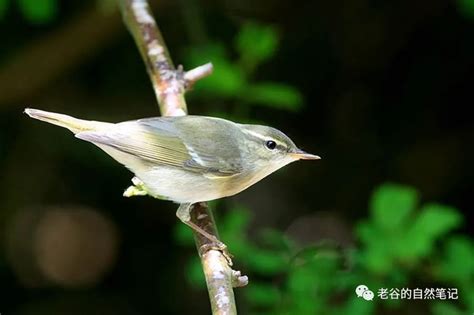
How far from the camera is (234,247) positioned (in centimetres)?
408

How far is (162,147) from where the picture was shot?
3127 millimetres

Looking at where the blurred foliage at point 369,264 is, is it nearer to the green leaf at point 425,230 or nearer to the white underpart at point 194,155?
the green leaf at point 425,230

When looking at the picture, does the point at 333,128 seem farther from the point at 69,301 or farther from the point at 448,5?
the point at 69,301

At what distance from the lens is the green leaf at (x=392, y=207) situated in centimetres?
390

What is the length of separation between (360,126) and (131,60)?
1.68 meters

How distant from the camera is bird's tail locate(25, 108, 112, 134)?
2.90 m

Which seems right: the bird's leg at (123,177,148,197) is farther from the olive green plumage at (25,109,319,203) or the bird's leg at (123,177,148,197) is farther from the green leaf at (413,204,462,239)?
the green leaf at (413,204,462,239)

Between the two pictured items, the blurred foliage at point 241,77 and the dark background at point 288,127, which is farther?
the dark background at point 288,127

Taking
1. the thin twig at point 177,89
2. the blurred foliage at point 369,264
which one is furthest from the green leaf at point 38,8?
the blurred foliage at point 369,264

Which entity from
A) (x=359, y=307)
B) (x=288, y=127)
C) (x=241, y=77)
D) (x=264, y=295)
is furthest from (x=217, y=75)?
(x=288, y=127)

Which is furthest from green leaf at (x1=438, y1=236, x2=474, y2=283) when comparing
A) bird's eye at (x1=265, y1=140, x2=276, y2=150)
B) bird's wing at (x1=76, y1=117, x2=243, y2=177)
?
bird's wing at (x1=76, y1=117, x2=243, y2=177)

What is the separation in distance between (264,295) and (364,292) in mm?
485

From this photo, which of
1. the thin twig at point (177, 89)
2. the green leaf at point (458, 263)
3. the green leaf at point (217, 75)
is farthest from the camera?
the green leaf at point (217, 75)

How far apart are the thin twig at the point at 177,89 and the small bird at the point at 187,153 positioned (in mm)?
76
